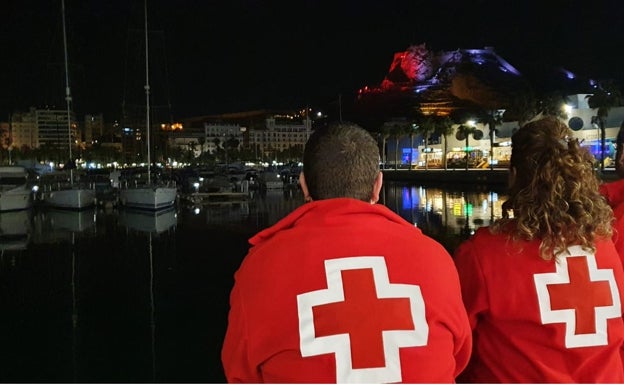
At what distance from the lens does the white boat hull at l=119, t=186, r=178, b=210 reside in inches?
1209

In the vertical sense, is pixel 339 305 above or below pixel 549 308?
above

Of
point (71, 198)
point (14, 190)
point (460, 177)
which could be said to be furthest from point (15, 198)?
point (460, 177)

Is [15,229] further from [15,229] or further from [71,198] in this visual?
[71,198]

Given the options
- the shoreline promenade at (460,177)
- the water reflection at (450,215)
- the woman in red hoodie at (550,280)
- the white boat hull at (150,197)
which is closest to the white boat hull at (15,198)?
the white boat hull at (150,197)

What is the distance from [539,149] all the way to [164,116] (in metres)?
38.2

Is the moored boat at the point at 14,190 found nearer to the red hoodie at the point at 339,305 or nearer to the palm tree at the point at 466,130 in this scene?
the red hoodie at the point at 339,305

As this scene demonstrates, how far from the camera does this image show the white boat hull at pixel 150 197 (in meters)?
30.7

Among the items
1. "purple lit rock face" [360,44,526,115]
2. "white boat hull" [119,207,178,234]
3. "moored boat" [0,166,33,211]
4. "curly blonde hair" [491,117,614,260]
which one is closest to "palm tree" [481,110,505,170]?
"white boat hull" [119,207,178,234]

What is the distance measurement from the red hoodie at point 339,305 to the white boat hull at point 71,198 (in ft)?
108

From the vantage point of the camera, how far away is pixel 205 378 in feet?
23.0

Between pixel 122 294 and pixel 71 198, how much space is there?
22278 millimetres

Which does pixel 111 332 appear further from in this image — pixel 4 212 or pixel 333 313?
pixel 4 212

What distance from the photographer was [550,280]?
2.29m

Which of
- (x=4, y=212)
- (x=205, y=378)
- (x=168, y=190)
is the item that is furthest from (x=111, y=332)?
(x=4, y=212)
